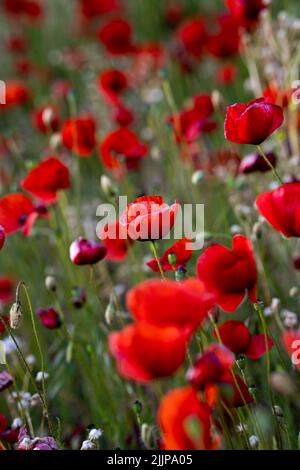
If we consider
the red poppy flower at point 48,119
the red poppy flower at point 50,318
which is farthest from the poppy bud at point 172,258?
the red poppy flower at point 48,119

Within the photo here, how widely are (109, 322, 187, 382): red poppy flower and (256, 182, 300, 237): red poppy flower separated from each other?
333 mm

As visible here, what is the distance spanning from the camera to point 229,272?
988 millimetres

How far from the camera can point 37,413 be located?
1777 millimetres

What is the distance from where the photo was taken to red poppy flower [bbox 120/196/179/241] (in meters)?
0.97

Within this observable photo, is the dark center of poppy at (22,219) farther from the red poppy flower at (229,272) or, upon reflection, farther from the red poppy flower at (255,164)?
the red poppy flower at (229,272)

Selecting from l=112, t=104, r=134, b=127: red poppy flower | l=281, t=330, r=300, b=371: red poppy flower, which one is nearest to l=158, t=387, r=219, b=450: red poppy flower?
l=281, t=330, r=300, b=371: red poppy flower

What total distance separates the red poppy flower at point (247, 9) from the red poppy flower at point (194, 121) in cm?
28

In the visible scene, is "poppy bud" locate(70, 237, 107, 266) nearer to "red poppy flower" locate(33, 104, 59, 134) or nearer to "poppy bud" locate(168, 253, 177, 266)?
"poppy bud" locate(168, 253, 177, 266)

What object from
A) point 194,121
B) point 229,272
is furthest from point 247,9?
point 229,272

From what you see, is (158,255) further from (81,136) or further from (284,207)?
(284,207)

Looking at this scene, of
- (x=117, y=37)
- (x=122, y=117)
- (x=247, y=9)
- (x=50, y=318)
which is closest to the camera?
(x=50, y=318)

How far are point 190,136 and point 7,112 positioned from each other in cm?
193

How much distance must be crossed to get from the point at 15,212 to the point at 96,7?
2.24 meters

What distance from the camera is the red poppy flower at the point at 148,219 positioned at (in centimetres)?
97
